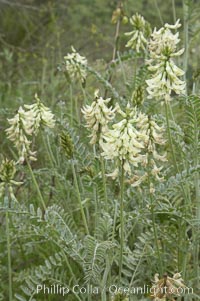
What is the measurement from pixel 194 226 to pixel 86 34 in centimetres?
457

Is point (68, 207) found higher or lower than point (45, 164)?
lower

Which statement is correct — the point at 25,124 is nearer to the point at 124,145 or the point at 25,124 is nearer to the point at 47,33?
the point at 124,145

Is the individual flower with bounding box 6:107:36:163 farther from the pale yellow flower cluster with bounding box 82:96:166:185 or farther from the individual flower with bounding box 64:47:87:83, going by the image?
the individual flower with bounding box 64:47:87:83

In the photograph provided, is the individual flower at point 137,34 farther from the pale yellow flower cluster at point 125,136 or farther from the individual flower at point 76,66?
the pale yellow flower cluster at point 125,136

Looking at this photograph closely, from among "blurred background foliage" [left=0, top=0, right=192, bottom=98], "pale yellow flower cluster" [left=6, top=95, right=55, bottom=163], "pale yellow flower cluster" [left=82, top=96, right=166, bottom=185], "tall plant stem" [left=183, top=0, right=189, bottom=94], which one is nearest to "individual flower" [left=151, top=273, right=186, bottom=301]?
"pale yellow flower cluster" [left=82, top=96, right=166, bottom=185]

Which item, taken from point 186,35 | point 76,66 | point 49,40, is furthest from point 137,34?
point 49,40

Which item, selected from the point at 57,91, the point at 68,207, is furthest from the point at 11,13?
the point at 68,207

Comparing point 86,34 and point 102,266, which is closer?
point 102,266

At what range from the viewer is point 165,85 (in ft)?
6.13

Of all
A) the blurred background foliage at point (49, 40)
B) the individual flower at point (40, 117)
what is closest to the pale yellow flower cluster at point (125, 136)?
the individual flower at point (40, 117)

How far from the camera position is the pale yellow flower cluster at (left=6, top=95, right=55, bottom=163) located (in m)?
2.03

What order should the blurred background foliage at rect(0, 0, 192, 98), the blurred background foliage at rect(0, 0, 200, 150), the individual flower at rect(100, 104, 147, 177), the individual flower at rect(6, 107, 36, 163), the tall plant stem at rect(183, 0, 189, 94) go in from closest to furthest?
the individual flower at rect(100, 104, 147, 177) < the individual flower at rect(6, 107, 36, 163) < the tall plant stem at rect(183, 0, 189, 94) < the blurred background foliage at rect(0, 0, 200, 150) < the blurred background foliage at rect(0, 0, 192, 98)

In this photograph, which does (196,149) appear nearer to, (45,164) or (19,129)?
(19,129)

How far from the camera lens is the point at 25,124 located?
2.03 m
